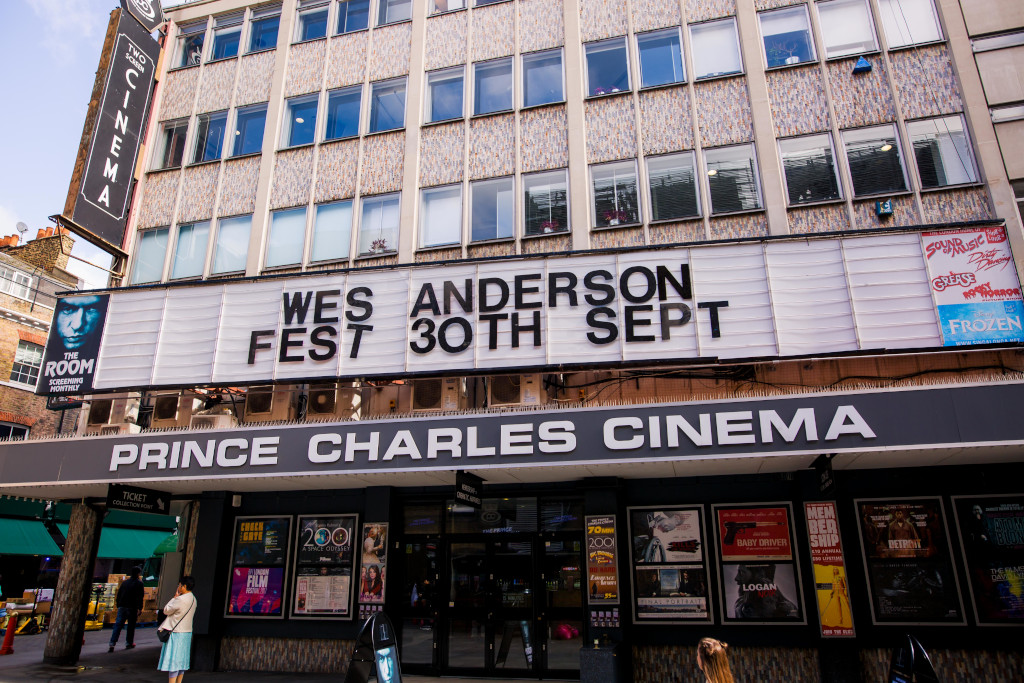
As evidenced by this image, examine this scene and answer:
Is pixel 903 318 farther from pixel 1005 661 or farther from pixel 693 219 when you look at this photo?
pixel 1005 661

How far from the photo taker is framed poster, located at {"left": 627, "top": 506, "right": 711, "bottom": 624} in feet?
A: 37.4

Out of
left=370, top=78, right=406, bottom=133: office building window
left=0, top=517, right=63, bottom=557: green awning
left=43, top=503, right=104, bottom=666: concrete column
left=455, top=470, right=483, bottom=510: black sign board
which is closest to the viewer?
left=455, top=470, right=483, bottom=510: black sign board

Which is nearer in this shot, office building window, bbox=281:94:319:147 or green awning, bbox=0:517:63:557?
office building window, bbox=281:94:319:147

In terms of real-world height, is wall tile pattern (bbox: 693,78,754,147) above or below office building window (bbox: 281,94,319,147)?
below

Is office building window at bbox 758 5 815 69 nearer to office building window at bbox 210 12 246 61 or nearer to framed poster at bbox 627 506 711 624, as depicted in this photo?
framed poster at bbox 627 506 711 624

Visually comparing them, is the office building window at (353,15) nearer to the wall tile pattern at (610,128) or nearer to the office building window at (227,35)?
the office building window at (227,35)

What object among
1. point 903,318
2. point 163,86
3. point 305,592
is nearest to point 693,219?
point 903,318

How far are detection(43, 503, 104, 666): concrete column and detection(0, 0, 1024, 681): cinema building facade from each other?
302mm

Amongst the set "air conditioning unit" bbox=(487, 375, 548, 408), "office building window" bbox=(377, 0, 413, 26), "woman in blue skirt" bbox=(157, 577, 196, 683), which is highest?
"office building window" bbox=(377, 0, 413, 26)

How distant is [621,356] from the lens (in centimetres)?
1159

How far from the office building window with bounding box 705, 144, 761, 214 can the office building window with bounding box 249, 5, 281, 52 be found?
1223 cm

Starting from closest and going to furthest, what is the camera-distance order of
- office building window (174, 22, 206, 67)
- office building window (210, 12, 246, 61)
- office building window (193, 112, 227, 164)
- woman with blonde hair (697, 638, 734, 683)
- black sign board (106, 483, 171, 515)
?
woman with blonde hair (697, 638, 734, 683) → black sign board (106, 483, 171, 515) → office building window (193, 112, 227, 164) → office building window (210, 12, 246, 61) → office building window (174, 22, 206, 67)

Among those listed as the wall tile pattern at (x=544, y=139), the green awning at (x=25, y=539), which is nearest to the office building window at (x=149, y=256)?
the wall tile pattern at (x=544, y=139)

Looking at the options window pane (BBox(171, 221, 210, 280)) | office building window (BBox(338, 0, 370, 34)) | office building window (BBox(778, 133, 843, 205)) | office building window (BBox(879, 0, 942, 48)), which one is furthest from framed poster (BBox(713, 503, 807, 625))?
office building window (BBox(338, 0, 370, 34))
